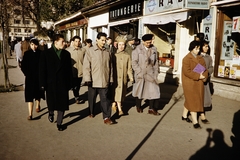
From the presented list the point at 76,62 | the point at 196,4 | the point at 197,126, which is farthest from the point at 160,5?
the point at 197,126

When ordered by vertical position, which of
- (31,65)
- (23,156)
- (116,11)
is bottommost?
(23,156)

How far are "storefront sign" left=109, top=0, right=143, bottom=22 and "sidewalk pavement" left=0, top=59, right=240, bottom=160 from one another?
743cm

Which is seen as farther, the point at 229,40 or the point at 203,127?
the point at 229,40

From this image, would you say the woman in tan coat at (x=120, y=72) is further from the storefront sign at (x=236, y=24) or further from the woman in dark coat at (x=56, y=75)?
the storefront sign at (x=236, y=24)

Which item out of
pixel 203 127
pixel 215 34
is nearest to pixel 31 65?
pixel 203 127

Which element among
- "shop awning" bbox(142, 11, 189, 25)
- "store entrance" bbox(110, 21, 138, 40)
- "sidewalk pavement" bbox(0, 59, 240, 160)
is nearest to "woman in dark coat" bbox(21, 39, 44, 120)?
"sidewalk pavement" bbox(0, 59, 240, 160)

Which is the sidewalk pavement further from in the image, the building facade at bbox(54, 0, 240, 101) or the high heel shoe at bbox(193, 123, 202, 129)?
the building facade at bbox(54, 0, 240, 101)

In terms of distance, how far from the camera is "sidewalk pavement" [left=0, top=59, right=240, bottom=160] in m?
3.86

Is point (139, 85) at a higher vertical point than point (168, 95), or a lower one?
higher

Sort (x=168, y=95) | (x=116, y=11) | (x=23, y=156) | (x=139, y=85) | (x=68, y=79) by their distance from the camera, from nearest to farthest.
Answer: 1. (x=23, y=156)
2. (x=68, y=79)
3. (x=139, y=85)
4. (x=168, y=95)
5. (x=116, y=11)

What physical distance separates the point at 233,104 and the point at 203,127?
8.47ft

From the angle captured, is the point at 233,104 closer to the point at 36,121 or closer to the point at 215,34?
the point at 215,34

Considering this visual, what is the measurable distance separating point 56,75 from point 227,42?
6.22 metres

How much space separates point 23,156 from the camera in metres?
3.71
